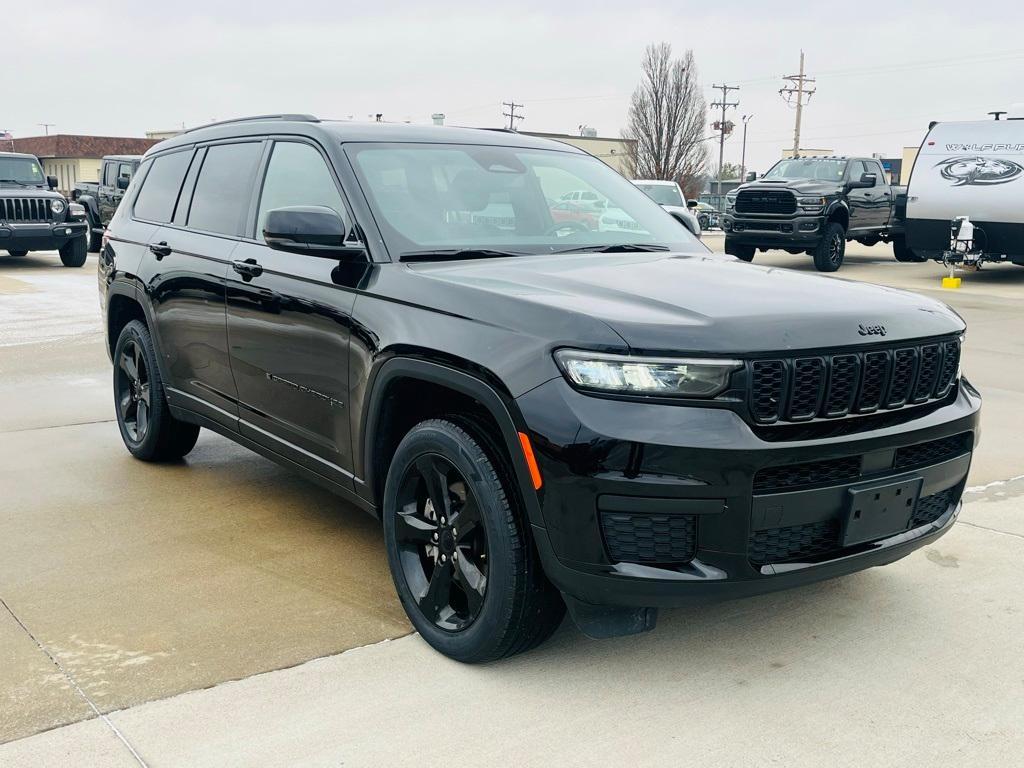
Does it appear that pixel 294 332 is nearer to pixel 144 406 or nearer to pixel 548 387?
pixel 548 387

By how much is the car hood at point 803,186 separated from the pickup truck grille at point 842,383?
15467 mm

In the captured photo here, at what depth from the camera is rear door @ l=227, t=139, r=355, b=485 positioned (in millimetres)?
3805

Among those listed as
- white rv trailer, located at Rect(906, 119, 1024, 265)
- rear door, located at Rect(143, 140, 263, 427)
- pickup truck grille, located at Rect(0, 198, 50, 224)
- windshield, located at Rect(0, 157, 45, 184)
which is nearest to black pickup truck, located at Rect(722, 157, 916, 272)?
white rv trailer, located at Rect(906, 119, 1024, 265)

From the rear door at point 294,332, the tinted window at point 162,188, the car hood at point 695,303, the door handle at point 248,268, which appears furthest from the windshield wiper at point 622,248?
the tinted window at point 162,188

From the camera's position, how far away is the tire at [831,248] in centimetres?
1803

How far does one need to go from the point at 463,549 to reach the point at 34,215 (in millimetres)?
17539

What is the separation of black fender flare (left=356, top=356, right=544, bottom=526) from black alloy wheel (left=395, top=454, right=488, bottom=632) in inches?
9.0

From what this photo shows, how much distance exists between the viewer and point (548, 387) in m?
2.89

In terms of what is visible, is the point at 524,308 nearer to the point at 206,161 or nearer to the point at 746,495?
the point at 746,495

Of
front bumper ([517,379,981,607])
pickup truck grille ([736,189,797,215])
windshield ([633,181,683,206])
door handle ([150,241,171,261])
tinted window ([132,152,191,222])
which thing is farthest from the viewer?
windshield ([633,181,683,206])

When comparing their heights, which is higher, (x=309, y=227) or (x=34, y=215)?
(x=309, y=227)

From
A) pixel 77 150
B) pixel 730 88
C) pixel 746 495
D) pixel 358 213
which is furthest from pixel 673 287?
pixel 730 88

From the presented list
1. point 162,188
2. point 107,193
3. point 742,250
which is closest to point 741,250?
point 742,250

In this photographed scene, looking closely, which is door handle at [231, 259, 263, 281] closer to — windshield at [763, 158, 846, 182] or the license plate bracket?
the license plate bracket
